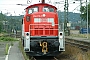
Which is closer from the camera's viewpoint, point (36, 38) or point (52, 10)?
point (36, 38)

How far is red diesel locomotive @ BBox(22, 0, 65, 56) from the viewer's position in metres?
14.7

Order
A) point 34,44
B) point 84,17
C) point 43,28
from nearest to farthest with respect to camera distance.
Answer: point 34,44 → point 43,28 → point 84,17

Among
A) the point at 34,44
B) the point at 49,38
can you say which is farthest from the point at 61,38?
the point at 34,44

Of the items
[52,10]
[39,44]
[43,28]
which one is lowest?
[39,44]

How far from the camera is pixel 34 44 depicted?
1459 centimetres

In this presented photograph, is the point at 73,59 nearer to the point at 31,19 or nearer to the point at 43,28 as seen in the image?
the point at 43,28

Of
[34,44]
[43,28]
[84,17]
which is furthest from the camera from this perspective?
[84,17]

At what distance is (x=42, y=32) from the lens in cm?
1554

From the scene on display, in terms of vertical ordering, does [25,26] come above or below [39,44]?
above

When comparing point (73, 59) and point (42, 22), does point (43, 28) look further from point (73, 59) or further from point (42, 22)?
point (73, 59)

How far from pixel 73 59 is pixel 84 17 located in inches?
2235

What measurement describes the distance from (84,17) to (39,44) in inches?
2247

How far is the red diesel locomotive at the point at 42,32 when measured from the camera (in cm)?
1468

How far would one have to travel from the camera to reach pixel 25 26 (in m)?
16.1
